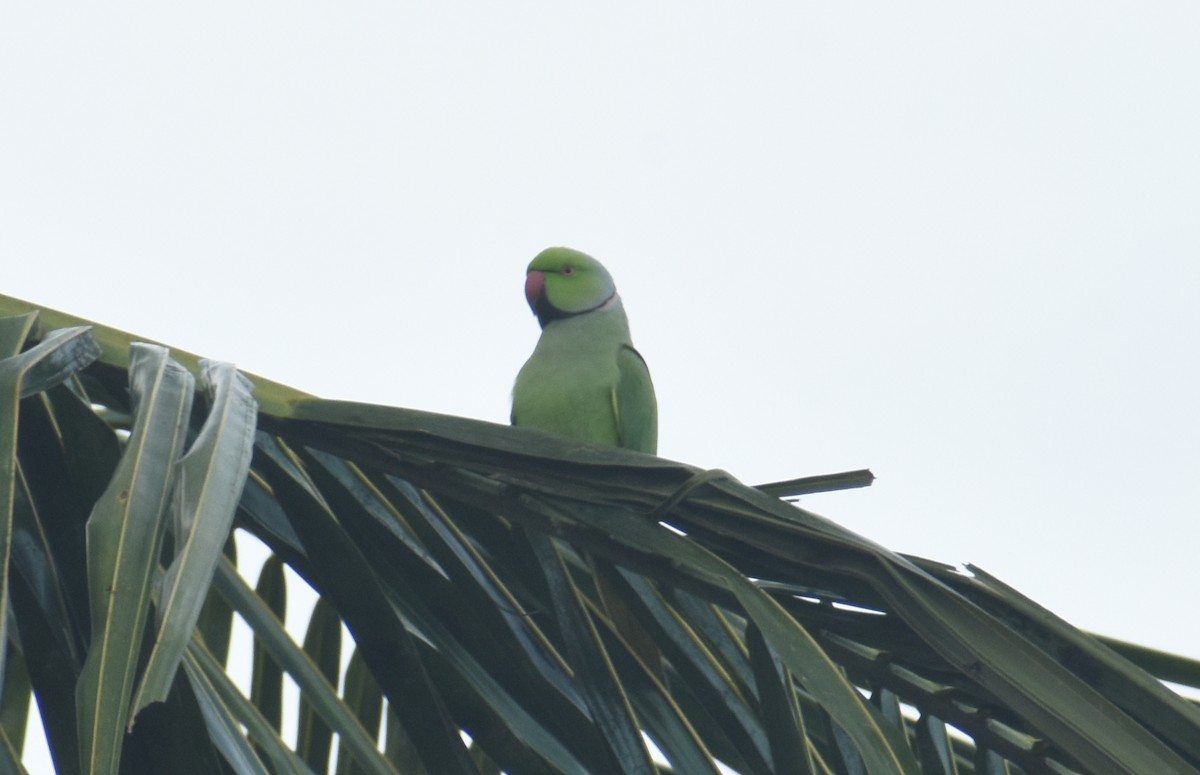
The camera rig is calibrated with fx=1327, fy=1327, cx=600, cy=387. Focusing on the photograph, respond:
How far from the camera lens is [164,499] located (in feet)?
3.10

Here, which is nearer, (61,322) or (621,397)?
(61,322)

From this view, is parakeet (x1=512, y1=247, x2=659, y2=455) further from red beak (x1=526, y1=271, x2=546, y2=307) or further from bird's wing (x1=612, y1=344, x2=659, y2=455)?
red beak (x1=526, y1=271, x2=546, y2=307)

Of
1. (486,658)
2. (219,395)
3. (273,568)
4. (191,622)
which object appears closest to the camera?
(191,622)

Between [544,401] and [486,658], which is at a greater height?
[544,401]

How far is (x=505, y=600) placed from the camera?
1297 mm

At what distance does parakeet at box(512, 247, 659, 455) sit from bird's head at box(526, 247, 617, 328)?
0.14ft

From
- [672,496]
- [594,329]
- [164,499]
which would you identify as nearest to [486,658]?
[672,496]

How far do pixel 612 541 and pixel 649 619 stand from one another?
0.37 feet

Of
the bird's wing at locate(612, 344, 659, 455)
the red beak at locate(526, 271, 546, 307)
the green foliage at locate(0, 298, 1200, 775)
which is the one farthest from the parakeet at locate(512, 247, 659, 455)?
the green foliage at locate(0, 298, 1200, 775)

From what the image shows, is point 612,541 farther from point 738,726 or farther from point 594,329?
point 594,329

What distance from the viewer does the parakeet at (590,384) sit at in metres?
2.73

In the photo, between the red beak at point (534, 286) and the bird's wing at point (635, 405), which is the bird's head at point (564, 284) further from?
the bird's wing at point (635, 405)

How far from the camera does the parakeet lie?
8.96 ft

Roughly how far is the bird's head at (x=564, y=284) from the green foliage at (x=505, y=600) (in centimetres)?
178
